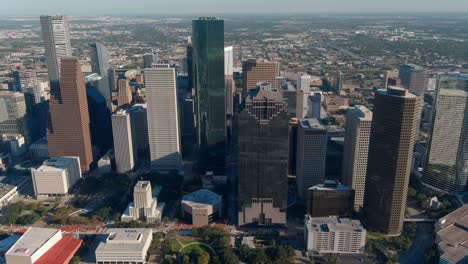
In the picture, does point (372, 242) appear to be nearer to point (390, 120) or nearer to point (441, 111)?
point (390, 120)

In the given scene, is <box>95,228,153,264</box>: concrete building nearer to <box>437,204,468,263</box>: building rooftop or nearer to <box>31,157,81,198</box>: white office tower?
<box>31,157,81,198</box>: white office tower

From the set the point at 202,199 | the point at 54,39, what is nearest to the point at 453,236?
the point at 202,199

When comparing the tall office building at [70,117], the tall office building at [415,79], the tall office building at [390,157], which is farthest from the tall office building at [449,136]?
the tall office building at [70,117]

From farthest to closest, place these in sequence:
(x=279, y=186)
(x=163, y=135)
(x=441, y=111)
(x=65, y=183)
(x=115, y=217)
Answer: (x=163, y=135) → (x=65, y=183) → (x=441, y=111) → (x=115, y=217) → (x=279, y=186)

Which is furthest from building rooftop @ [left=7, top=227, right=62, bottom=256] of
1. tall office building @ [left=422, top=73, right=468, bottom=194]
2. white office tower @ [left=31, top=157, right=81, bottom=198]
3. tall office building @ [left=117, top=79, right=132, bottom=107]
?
tall office building @ [left=422, top=73, right=468, bottom=194]

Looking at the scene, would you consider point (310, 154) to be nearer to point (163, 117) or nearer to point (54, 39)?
point (163, 117)

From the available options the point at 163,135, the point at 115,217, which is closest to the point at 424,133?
the point at 163,135
